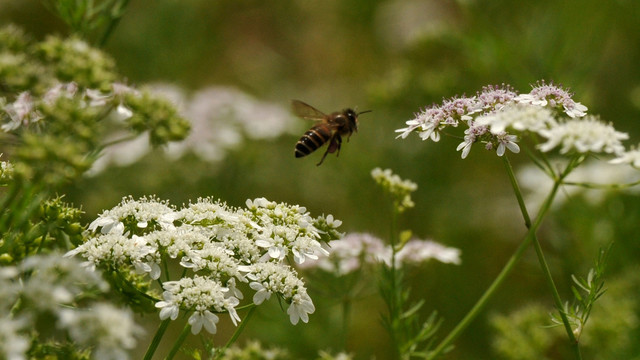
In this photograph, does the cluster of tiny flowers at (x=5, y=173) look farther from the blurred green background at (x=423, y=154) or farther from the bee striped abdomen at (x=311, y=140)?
the blurred green background at (x=423, y=154)

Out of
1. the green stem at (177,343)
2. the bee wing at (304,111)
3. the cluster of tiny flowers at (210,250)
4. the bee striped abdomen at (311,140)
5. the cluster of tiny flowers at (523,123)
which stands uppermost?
the cluster of tiny flowers at (523,123)

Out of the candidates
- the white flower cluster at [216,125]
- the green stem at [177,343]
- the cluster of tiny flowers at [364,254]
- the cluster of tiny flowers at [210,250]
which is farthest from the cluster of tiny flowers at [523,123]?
the white flower cluster at [216,125]

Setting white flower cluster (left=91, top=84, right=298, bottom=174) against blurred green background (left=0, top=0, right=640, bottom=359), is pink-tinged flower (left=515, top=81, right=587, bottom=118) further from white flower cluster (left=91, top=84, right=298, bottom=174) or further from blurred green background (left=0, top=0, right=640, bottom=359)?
white flower cluster (left=91, top=84, right=298, bottom=174)

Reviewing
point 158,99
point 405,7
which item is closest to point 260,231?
point 158,99

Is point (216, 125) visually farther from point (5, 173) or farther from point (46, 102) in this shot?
point (46, 102)

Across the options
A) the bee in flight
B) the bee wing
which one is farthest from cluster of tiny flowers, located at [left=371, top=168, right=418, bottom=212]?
the bee wing
